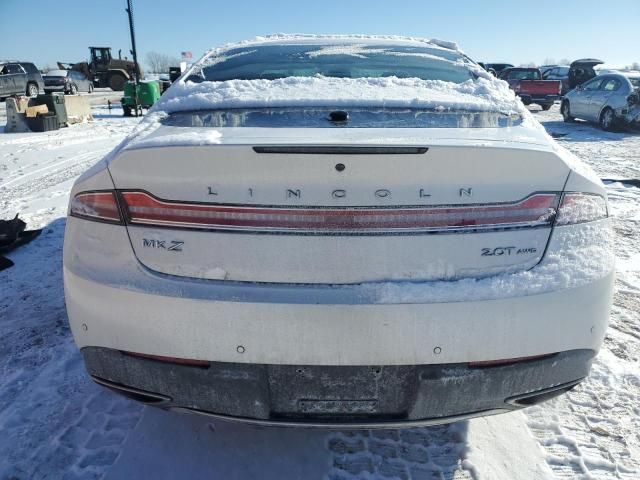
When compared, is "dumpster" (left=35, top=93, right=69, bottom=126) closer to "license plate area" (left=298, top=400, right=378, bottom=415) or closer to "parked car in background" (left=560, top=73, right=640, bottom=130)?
"license plate area" (left=298, top=400, right=378, bottom=415)

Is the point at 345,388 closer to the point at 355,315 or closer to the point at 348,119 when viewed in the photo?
the point at 355,315

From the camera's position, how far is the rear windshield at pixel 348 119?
1821 millimetres

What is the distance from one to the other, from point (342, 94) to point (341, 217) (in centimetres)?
83

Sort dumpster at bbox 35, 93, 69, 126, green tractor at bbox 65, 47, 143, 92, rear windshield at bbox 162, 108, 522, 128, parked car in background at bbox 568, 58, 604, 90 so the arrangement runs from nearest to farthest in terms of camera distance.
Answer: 1. rear windshield at bbox 162, 108, 522, 128
2. dumpster at bbox 35, 93, 69, 126
3. parked car in background at bbox 568, 58, 604, 90
4. green tractor at bbox 65, 47, 143, 92

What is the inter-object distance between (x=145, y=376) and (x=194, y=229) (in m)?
0.57

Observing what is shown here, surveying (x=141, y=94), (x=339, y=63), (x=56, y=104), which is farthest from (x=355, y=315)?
(x=141, y=94)

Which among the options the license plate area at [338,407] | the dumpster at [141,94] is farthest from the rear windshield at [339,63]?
the dumpster at [141,94]

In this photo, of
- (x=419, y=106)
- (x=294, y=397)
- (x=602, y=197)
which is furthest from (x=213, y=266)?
(x=602, y=197)

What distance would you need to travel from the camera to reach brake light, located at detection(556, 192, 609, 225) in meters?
1.64

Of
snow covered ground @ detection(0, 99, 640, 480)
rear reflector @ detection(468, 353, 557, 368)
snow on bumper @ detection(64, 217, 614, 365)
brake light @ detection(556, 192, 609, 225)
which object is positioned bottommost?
snow covered ground @ detection(0, 99, 640, 480)

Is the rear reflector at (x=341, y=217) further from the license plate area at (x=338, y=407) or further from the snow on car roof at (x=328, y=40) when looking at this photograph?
the snow on car roof at (x=328, y=40)

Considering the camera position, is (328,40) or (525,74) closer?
(328,40)

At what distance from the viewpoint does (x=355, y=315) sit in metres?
1.51

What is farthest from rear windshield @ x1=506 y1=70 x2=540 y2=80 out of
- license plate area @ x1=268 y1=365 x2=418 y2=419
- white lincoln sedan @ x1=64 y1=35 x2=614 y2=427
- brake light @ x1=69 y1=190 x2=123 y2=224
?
brake light @ x1=69 y1=190 x2=123 y2=224
